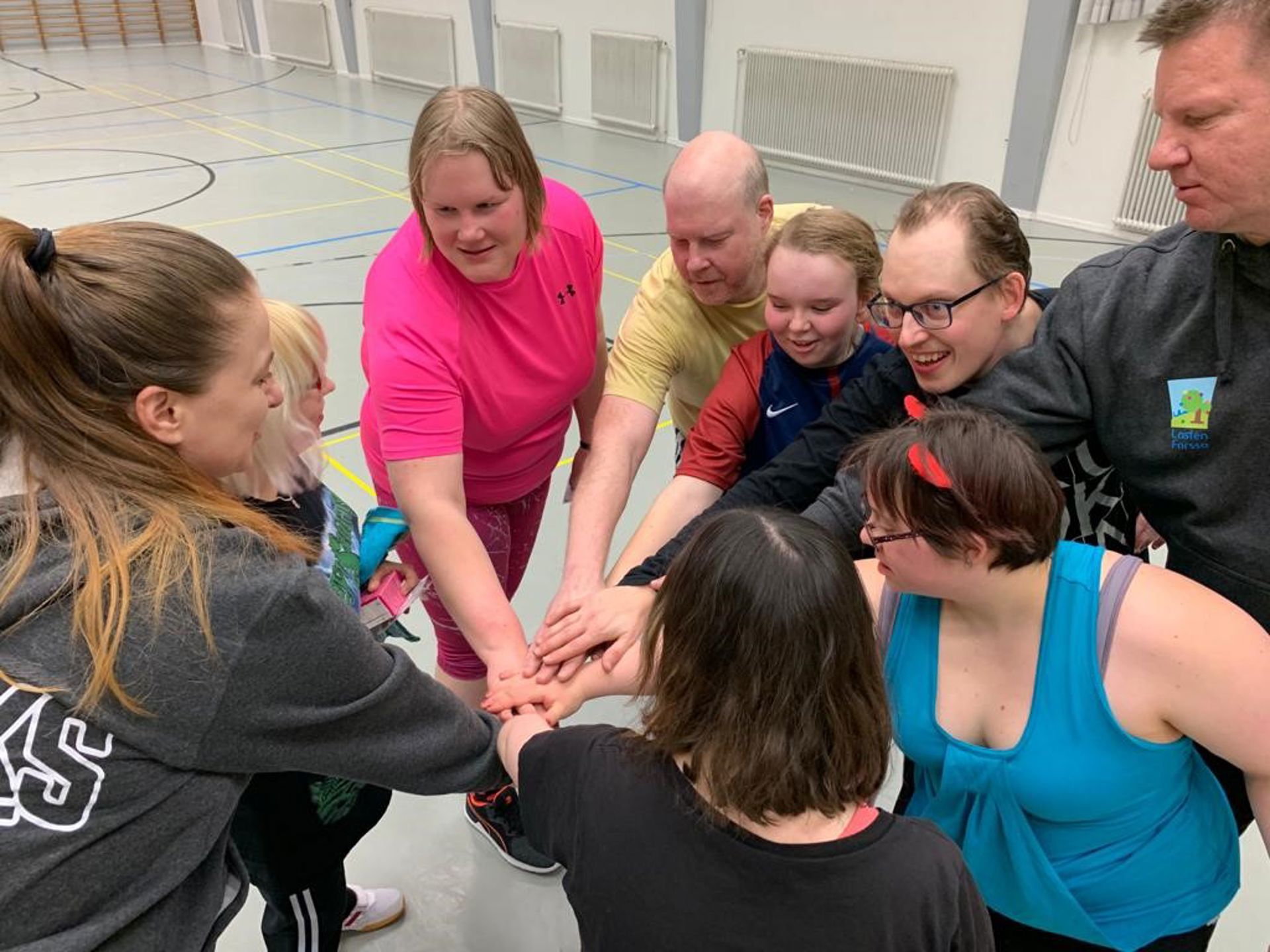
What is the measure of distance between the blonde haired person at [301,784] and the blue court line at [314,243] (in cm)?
498

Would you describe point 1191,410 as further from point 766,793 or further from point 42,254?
point 42,254

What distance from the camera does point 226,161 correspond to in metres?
8.49

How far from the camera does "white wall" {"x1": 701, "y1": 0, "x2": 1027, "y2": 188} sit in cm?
649

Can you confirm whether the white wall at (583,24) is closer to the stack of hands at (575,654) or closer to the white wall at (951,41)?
the white wall at (951,41)

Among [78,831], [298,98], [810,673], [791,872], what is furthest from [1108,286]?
[298,98]

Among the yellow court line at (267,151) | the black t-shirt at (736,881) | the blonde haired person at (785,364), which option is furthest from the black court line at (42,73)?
the black t-shirt at (736,881)

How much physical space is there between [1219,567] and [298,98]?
42.2 feet

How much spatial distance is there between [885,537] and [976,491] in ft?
0.40

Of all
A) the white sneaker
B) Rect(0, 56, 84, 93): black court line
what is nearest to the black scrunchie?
the white sneaker

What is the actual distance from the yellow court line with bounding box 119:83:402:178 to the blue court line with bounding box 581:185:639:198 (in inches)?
71.3

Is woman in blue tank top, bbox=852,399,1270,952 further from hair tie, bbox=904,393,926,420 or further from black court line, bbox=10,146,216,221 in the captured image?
black court line, bbox=10,146,216,221

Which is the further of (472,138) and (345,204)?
(345,204)

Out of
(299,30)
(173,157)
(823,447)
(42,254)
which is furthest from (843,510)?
(299,30)

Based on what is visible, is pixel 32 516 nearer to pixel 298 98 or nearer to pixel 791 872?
pixel 791 872
